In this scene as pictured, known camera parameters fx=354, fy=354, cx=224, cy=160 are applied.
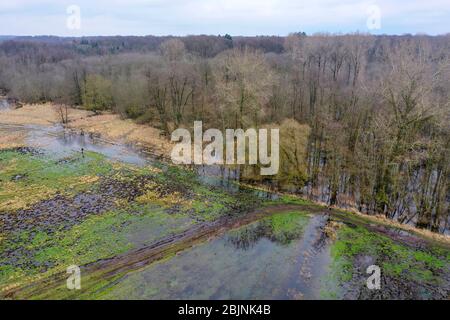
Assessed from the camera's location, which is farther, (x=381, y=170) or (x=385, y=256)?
(x=381, y=170)

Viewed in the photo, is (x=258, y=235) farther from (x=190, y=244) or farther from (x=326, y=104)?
(x=326, y=104)

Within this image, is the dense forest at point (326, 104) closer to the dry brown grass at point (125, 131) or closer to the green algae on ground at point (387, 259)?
the dry brown grass at point (125, 131)

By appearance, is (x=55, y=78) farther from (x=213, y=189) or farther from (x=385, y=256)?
(x=385, y=256)

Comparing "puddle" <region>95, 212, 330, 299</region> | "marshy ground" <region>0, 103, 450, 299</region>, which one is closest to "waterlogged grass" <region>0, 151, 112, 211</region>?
"marshy ground" <region>0, 103, 450, 299</region>

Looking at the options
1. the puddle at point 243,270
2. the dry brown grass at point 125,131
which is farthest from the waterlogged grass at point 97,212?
the dry brown grass at point 125,131
